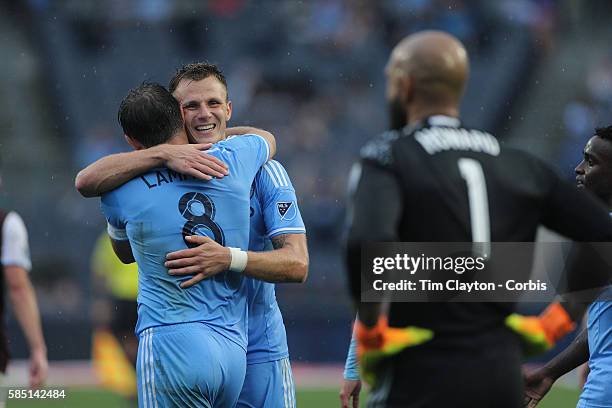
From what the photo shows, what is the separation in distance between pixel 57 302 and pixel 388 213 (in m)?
14.7

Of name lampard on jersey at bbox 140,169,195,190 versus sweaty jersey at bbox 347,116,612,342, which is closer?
sweaty jersey at bbox 347,116,612,342

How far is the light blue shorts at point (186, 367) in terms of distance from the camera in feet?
14.0

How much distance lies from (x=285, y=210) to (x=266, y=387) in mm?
847

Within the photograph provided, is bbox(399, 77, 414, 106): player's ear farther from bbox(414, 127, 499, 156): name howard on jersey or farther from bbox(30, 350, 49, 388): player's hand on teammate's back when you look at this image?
bbox(30, 350, 49, 388): player's hand on teammate's back

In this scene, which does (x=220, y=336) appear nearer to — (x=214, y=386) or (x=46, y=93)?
Result: (x=214, y=386)

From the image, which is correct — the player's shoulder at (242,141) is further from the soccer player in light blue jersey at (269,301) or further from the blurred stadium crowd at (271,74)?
the blurred stadium crowd at (271,74)

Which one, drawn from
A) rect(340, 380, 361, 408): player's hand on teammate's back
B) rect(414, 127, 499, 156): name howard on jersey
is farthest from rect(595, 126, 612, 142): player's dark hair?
rect(414, 127, 499, 156): name howard on jersey

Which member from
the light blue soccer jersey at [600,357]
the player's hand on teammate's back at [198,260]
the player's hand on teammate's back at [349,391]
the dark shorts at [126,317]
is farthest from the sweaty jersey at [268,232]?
the dark shorts at [126,317]

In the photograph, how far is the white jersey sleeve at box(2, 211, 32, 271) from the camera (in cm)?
645

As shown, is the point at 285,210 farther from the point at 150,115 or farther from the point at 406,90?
the point at 406,90

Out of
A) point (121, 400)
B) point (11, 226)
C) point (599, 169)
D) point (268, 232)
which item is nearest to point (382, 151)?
point (268, 232)

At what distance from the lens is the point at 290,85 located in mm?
20219

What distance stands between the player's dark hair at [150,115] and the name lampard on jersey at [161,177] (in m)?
0.19

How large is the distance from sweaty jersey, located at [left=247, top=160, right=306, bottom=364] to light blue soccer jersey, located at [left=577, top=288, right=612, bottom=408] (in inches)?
60.6
